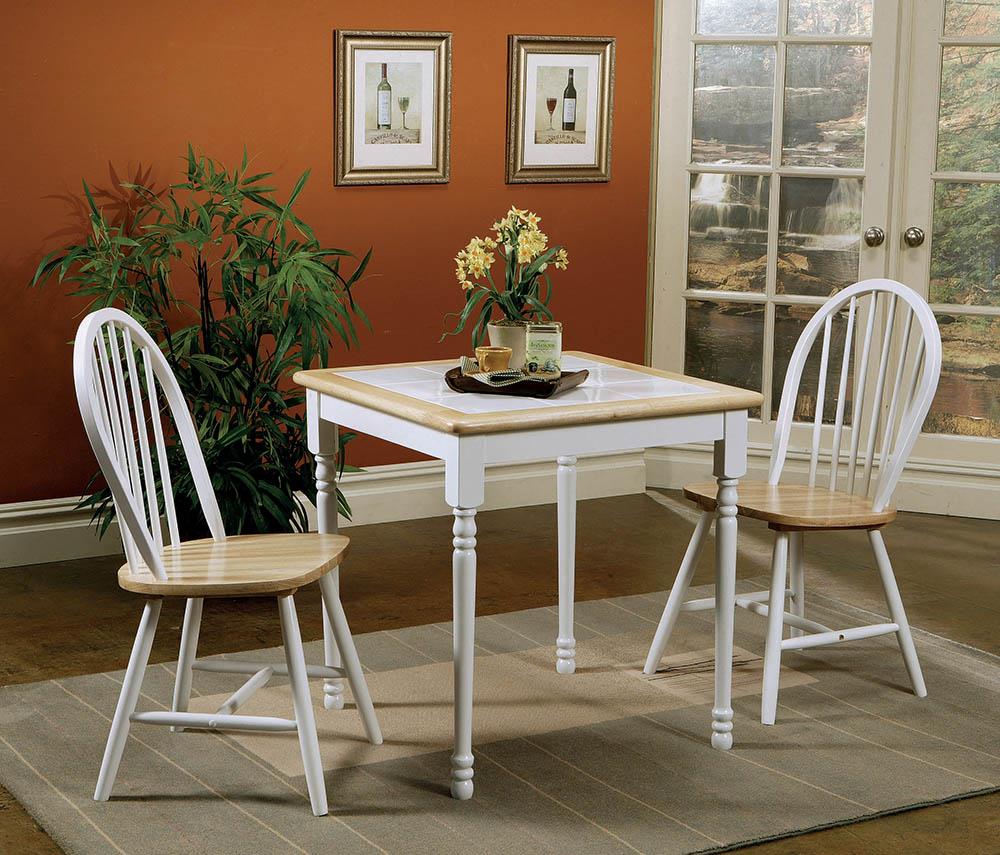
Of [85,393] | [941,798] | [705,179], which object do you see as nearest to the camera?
[85,393]

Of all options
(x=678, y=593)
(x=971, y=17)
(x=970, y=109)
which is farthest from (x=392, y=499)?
(x=971, y=17)

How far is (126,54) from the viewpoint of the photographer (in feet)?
14.8

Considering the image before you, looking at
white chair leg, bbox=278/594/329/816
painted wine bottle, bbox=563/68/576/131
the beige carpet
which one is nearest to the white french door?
painted wine bottle, bbox=563/68/576/131

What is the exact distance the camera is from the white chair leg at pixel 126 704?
2.85 meters

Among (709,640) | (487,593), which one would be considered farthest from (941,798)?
(487,593)

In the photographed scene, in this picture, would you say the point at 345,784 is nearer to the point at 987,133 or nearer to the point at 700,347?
the point at 700,347

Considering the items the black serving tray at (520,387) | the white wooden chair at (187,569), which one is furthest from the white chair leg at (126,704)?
the black serving tray at (520,387)

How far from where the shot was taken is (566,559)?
3.59m

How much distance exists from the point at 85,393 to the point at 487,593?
74.8 inches

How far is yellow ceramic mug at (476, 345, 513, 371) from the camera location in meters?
3.15

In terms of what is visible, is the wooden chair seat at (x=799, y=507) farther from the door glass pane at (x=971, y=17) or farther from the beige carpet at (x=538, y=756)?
the door glass pane at (x=971, y=17)

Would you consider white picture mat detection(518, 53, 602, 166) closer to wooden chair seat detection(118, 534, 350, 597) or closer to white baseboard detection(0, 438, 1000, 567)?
white baseboard detection(0, 438, 1000, 567)

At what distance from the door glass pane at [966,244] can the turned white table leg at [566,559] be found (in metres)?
2.27

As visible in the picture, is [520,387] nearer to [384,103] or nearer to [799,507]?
[799,507]
